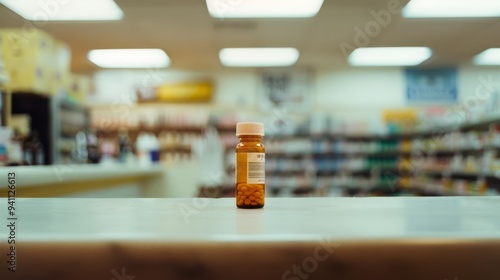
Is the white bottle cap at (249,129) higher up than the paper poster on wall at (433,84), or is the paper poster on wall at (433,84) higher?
the paper poster on wall at (433,84)

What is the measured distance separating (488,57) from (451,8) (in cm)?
321

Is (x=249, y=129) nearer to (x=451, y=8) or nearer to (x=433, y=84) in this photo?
(x=451, y=8)

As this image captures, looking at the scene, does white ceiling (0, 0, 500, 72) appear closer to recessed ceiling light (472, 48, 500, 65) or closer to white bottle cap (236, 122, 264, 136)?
recessed ceiling light (472, 48, 500, 65)

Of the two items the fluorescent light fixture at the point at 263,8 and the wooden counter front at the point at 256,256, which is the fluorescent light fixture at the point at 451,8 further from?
the wooden counter front at the point at 256,256

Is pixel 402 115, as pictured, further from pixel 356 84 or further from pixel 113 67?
pixel 113 67

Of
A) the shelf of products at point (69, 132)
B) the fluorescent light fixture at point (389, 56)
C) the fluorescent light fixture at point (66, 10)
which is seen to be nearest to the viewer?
the shelf of products at point (69, 132)

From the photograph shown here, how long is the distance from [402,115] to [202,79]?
4055mm

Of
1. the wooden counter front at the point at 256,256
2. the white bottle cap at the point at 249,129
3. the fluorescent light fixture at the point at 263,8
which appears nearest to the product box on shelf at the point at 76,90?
the fluorescent light fixture at the point at 263,8

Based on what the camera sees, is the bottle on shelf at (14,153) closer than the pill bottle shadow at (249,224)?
No

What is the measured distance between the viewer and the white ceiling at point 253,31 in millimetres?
5086

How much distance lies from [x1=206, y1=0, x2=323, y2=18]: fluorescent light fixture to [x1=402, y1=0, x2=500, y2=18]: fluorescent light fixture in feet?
3.51

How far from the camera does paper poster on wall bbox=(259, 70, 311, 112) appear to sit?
8766 millimetres

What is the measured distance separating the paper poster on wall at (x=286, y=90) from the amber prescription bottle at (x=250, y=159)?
313 inches

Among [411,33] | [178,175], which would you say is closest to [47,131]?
[178,175]
